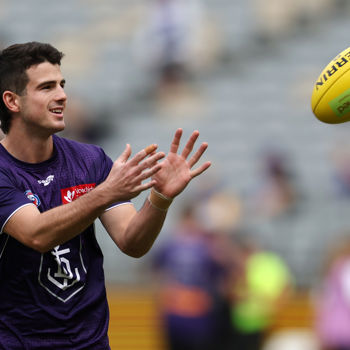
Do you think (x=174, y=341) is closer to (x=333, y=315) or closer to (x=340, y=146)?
(x=333, y=315)

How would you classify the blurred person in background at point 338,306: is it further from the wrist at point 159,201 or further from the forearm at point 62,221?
the forearm at point 62,221

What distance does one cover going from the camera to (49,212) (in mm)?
3801

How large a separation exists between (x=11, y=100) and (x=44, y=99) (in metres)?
0.18

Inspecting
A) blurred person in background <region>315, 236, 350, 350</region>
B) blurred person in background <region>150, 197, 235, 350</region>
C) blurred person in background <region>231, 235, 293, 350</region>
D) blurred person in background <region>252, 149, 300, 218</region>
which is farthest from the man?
blurred person in background <region>252, 149, 300, 218</region>

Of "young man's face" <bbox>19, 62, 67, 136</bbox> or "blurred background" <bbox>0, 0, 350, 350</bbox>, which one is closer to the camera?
"young man's face" <bbox>19, 62, 67, 136</bbox>

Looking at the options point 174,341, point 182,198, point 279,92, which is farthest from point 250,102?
point 174,341

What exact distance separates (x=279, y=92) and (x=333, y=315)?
18.6ft

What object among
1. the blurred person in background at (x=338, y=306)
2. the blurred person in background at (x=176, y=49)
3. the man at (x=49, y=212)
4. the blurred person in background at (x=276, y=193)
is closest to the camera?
the man at (x=49, y=212)

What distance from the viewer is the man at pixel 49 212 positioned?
3.93 meters

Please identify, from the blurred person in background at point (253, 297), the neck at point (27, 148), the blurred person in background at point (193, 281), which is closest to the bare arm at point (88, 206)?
the neck at point (27, 148)

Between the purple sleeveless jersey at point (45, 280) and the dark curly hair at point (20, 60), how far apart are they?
301 millimetres

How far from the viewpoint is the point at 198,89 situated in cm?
1280

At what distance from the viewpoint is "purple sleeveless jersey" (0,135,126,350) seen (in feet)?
13.0

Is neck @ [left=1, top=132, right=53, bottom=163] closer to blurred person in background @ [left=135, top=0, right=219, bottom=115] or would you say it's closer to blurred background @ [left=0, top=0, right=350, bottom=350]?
blurred background @ [left=0, top=0, right=350, bottom=350]
